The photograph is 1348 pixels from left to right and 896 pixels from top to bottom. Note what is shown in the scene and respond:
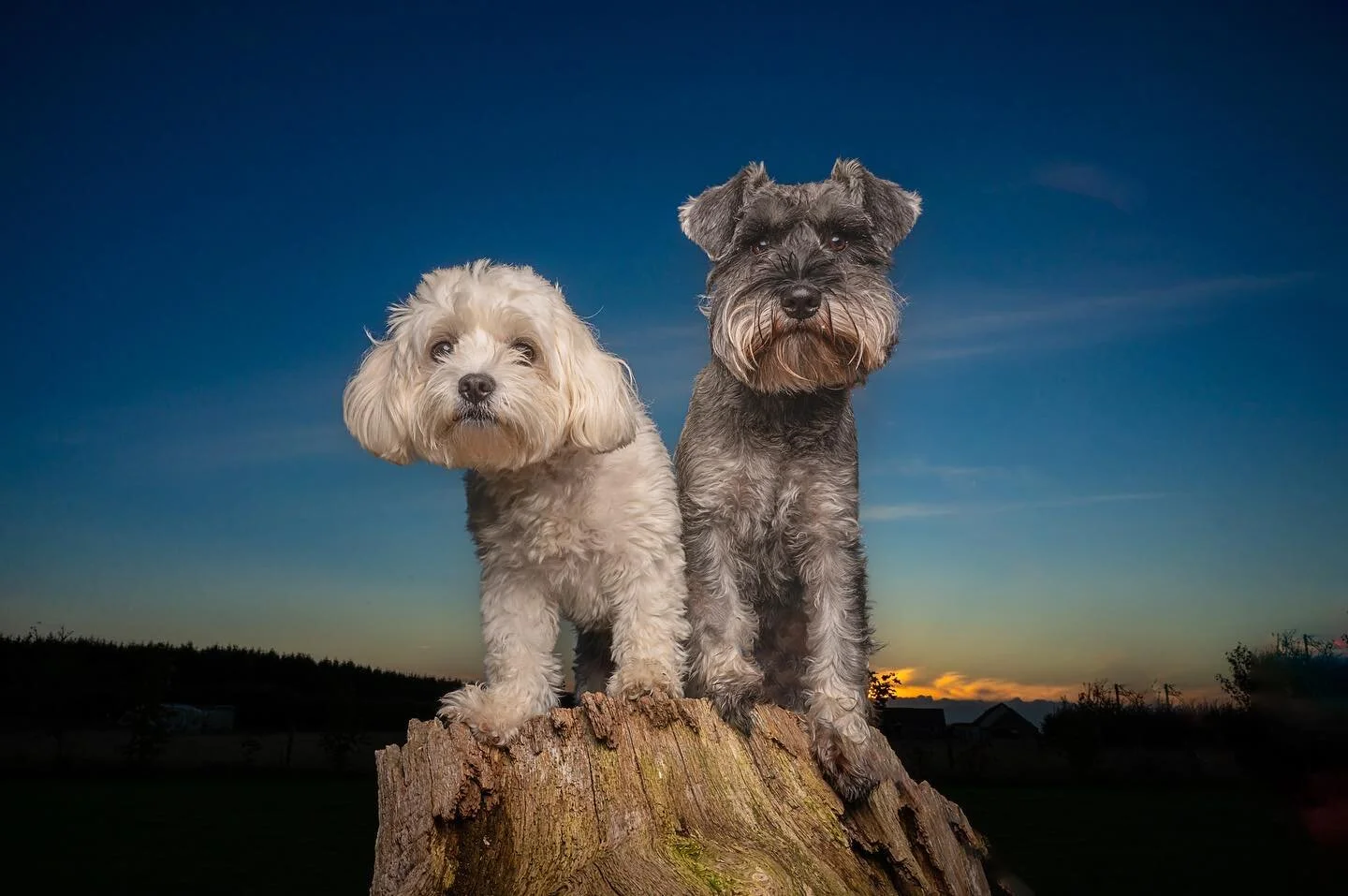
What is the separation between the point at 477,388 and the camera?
448 centimetres

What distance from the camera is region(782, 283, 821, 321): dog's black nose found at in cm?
482

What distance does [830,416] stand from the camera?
212 inches

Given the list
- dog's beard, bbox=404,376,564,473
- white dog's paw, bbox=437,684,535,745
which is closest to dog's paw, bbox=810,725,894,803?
white dog's paw, bbox=437,684,535,745

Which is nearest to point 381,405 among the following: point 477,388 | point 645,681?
point 477,388

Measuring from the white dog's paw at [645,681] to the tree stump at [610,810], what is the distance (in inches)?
3.5

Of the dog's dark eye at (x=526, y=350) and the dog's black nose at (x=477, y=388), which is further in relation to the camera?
the dog's dark eye at (x=526, y=350)

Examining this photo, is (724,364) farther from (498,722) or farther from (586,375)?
(498,722)

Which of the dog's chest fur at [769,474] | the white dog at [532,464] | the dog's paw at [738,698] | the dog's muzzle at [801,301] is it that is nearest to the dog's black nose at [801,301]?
the dog's muzzle at [801,301]

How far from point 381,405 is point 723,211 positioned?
1984 millimetres

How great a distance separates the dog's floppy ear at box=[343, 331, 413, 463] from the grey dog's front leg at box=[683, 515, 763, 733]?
1.50 meters

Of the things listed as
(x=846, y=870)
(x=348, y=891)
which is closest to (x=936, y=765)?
(x=348, y=891)

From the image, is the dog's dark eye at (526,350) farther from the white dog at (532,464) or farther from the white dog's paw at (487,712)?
the white dog's paw at (487,712)

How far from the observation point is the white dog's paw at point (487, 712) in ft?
15.8

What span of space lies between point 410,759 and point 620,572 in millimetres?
1300
